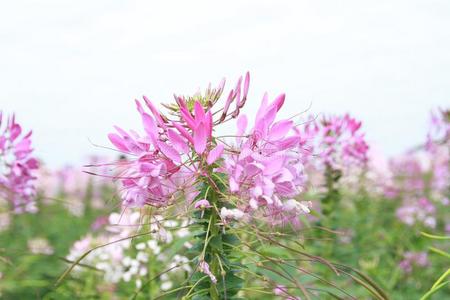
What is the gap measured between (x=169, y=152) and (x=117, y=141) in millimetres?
170

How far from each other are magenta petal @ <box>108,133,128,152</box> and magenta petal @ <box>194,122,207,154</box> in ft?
0.73

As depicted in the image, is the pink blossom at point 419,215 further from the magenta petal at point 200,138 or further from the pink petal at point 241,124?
the magenta petal at point 200,138

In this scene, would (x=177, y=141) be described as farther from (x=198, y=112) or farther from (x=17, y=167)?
(x=17, y=167)

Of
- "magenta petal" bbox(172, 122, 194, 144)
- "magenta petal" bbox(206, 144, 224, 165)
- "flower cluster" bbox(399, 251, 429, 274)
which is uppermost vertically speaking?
"magenta petal" bbox(172, 122, 194, 144)

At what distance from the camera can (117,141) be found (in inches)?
71.5

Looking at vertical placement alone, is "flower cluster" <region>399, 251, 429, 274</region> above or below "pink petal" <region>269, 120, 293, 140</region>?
below

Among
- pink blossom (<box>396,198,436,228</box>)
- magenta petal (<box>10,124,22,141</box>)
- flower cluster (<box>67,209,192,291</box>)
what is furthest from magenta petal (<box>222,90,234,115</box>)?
pink blossom (<box>396,198,436,228</box>)

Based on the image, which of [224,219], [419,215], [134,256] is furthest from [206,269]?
[419,215]

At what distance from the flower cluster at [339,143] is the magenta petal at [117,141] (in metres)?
2.35

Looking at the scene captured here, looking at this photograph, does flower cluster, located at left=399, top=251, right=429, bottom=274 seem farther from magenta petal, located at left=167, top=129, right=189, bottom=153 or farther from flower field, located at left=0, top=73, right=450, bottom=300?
magenta petal, located at left=167, top=129, right=189, bottom=153

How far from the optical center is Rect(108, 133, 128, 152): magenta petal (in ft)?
5.94

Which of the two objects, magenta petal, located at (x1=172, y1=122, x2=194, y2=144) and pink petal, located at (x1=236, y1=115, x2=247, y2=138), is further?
pink petal, located at (x1=236, y1=115, x2=247, y2=138)

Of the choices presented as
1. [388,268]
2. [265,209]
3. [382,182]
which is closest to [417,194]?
[382,182]

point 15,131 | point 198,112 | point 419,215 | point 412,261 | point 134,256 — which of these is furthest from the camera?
point 419,215
